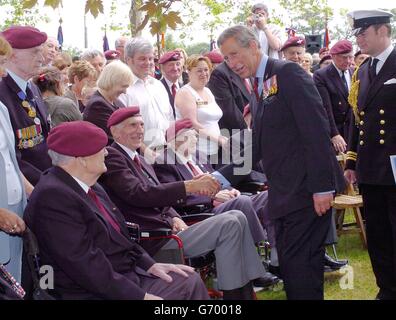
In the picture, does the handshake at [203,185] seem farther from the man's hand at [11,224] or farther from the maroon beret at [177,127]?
the man's hand at [11,224]

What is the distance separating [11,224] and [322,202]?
1829 mm

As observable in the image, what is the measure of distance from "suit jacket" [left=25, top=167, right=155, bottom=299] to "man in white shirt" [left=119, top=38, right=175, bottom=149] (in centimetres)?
248

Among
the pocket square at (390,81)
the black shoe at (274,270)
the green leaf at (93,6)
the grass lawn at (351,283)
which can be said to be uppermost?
the green leaf at (93,6)

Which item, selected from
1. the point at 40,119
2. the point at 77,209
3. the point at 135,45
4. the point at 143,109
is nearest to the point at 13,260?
the point at 77,209

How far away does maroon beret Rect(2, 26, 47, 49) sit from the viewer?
171 inches

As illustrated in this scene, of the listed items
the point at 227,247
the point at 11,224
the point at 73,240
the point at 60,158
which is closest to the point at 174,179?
the point at 227,247

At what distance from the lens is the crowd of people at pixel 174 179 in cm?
360

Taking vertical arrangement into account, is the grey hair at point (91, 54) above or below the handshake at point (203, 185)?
above

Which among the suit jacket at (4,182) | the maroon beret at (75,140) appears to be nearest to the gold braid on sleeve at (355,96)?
the maroon beret at (75,140)

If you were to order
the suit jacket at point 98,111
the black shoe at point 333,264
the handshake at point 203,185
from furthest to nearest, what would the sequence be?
the black shoe at point 333,264, the suit jacket at point 98,111, the handshake at point 203,185

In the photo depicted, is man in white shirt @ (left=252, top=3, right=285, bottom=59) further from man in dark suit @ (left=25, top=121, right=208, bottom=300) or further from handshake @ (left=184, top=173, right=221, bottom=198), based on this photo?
man in dark suit @ (left=25, top=121, right=208, bottom=300)

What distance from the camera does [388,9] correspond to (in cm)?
511

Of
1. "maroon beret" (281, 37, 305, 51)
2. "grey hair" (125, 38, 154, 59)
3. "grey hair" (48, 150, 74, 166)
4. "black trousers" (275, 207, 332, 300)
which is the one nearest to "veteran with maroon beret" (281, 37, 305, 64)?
"maroon beret" (281, 37, 305, 51)

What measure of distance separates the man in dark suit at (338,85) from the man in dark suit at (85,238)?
4.20 metres
